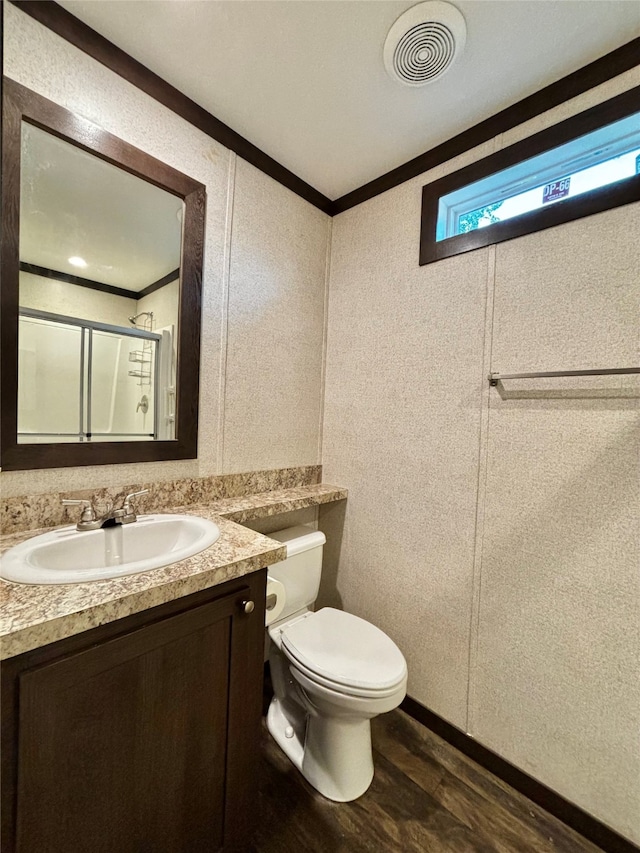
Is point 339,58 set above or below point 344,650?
above

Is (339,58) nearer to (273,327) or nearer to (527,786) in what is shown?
(273,327)

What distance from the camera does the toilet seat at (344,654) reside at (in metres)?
1.08

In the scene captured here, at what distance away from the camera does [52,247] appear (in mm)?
1047

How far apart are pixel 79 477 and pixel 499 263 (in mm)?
1647

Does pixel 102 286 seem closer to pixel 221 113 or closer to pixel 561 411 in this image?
pixel 221 113

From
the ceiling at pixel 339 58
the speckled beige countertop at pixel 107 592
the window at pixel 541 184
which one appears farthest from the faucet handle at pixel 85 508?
the window at pixel 541 184

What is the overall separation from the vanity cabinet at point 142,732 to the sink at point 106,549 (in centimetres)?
12

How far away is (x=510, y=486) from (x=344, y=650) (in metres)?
0.85

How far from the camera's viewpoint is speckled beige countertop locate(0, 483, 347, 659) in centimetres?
58

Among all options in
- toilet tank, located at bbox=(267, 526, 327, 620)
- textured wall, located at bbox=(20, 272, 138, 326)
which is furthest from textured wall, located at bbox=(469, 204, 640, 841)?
textured wall, located at bbox=(20, 272, 138, 326)

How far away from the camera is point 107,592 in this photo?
Answer: 685 millimetres

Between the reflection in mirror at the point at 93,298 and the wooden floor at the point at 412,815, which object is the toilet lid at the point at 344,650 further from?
the reflection in mirror at the point at 93,298

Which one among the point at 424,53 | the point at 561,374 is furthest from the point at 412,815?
the point at 424,53

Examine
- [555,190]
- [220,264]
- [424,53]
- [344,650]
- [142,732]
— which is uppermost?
[424,53]
